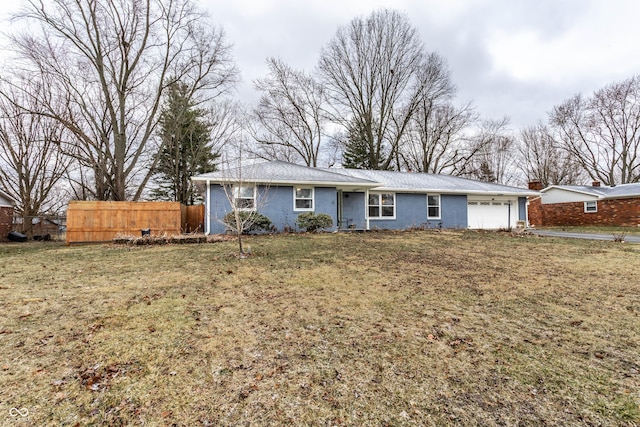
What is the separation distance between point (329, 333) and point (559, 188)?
2726 centimetres

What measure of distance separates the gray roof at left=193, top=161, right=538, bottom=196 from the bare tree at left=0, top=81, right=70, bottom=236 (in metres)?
11.3

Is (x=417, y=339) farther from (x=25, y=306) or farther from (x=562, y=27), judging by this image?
(x=562, y=27)

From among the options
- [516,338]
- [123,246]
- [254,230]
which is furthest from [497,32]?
[123,246]

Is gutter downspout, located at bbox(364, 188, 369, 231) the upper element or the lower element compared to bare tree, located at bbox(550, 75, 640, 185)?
lower

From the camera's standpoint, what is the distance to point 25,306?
3781 millimetres

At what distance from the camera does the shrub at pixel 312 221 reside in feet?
42.3

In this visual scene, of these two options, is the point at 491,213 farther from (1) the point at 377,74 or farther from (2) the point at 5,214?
(2) the point at 5,214

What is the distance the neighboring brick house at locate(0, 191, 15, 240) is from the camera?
1512cm

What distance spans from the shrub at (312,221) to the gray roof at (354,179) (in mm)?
1487

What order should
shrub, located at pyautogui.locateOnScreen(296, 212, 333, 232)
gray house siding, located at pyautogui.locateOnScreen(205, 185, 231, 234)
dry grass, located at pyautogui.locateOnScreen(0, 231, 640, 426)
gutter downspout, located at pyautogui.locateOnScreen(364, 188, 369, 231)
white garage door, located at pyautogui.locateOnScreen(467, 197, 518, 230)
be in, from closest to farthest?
1. dry grass, located at pyautogui.locateOnScreen(0, 231, 640, 426)
2. gray house siding, located at pyautogui.locateOnScreen(205, 185, 231, 234)
3. shrub, located at pyautogui.locateOnScreen(296, 212, 333, 232)
4. gutter downspout, located at pyautogui.locateOnScreen(364, 188, 369, 231)
5. white garage door, located at pyautogui.locateOnScreen(467, 197, 518, 230)

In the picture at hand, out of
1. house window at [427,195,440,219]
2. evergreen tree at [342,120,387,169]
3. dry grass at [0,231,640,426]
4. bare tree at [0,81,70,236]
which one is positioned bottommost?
dry grass at [0,231,640,426]

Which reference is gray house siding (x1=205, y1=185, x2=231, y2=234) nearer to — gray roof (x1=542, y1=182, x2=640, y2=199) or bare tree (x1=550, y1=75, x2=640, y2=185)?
gray roof (x1=542, y1=182, x2=640, y2=199)

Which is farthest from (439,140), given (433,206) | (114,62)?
(114,62)

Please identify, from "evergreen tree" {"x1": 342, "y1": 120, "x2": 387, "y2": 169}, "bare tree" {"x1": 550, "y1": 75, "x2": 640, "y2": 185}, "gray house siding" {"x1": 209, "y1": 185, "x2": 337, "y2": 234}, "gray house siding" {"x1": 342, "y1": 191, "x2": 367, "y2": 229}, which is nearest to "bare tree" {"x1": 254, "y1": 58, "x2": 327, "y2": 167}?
"evergreen tree" {"x1": 342, "y1": 120, "x2": 387, "y2": 169}
